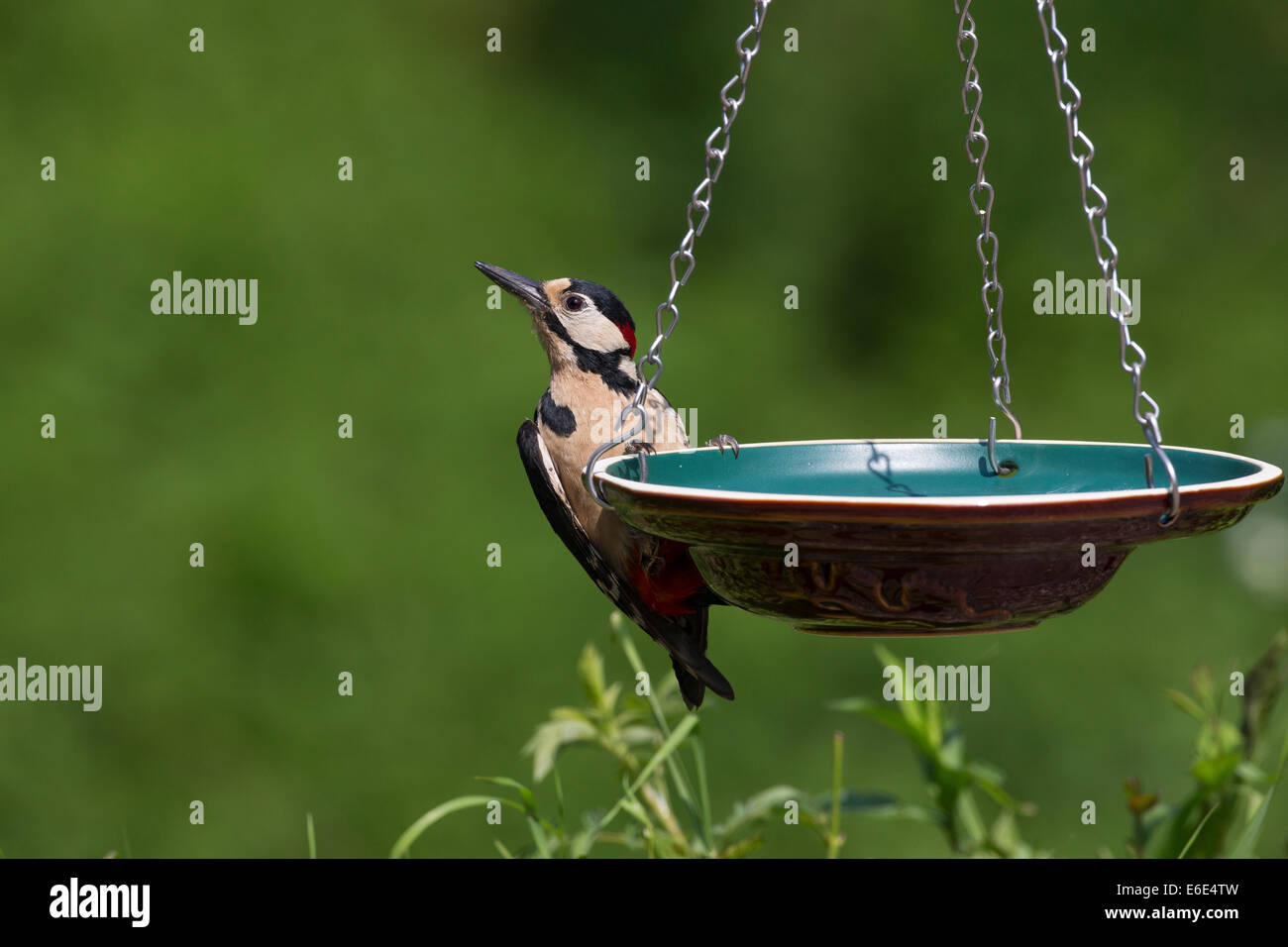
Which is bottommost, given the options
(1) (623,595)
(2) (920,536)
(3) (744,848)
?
(3) (744,848)

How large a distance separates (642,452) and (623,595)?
0.32 metres

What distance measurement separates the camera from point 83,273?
4.47m

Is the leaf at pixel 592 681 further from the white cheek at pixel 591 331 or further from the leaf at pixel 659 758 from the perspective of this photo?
the white cheek at pixel 591 331

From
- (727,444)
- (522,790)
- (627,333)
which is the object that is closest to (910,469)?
(727,444)

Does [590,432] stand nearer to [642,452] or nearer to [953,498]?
[642,452]

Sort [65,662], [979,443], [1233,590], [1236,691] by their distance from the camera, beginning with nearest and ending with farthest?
[979,443] < [1236,691] < [65,662] < [1233,590]

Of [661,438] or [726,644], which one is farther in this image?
[726,644]

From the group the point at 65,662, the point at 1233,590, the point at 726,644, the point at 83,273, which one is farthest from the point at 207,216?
the point at 1233,590

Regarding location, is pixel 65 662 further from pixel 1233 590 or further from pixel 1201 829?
pixel 1233 590

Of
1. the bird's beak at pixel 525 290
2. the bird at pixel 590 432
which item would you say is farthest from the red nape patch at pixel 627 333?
the bird's beak at pixel 525 290

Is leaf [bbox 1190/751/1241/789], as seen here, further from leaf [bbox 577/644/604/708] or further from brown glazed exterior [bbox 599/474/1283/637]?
leaf [bbox 577/644/604/708]

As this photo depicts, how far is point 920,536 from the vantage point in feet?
4.40

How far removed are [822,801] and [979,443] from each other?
623mm

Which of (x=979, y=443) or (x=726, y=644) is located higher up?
(x=979, y=443)
